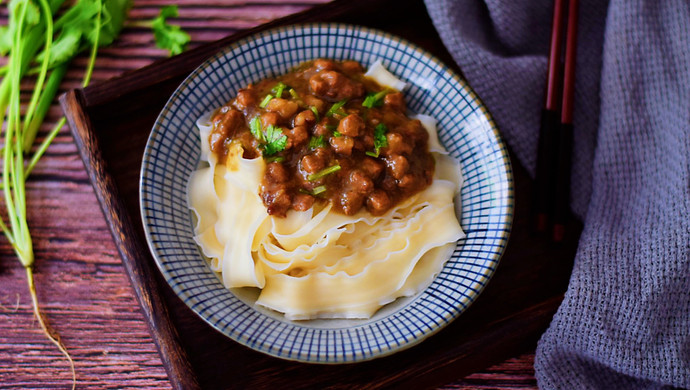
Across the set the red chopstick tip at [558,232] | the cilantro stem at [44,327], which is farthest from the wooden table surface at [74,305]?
the red chopstick tip at [558,232]

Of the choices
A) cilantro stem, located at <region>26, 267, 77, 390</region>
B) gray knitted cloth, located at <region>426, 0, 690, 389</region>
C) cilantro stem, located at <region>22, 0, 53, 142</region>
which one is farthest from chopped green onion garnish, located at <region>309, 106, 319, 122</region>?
cilantro stem, located at <region>26, 267, 77, 390</region>

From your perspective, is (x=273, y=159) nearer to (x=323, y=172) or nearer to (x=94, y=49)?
(x=323, y=172)

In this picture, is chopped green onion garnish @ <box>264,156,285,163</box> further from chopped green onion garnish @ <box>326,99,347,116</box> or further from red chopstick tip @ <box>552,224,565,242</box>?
red chopstick tip @ <box>552,224,565,242</box>

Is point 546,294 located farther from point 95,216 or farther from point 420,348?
point 95,216

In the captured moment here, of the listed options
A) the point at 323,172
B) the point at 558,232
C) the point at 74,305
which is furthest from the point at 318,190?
the point at 74,305

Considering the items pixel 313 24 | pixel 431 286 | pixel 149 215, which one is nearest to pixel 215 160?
pixel 149 215

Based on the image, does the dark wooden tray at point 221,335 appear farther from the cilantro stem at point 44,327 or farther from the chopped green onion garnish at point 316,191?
the chopped green onion garnish at point 316,191
